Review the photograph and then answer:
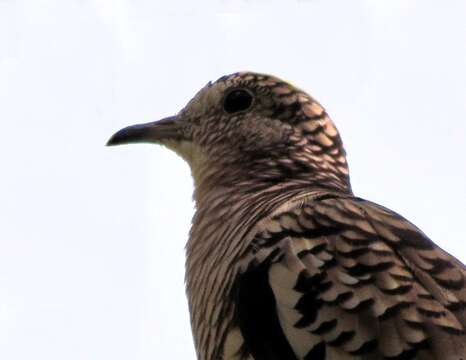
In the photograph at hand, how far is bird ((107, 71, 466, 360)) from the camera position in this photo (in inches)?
258

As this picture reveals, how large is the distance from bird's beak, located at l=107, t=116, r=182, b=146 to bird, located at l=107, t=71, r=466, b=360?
35 centimetres

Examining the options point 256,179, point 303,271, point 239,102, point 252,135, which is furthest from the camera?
point 239,102

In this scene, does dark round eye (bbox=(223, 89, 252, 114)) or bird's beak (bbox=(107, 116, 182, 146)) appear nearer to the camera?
dark round eye (bbox=(223, 89, 252, 114))

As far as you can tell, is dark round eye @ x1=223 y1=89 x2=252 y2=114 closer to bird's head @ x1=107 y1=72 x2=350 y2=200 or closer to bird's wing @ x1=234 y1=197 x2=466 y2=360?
bird's head @ x1=107 y1=72 x2=350 y2=200

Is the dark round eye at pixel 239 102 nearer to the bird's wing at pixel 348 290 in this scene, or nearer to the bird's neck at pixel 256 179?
the bird's neck at pixel 256 179

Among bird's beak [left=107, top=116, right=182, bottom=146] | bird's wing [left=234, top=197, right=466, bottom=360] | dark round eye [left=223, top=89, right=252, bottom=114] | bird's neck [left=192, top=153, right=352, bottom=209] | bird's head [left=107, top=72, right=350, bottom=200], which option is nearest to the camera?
bird's wing [left=234, top=197, right=466, bottom=360]

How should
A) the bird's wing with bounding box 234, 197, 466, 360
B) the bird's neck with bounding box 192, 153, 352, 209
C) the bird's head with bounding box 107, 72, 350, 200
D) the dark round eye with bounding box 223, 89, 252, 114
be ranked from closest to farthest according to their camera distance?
the bird's wing with bounding box 234, 197, 466, 360 < the bird's neck with bounding box 192, 153, 352, 209 < the bird's head with bounding box 107, 72, 350, 200 < the dark round eye with bounding box 223, 89, 252, 114

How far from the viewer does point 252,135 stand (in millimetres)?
8289

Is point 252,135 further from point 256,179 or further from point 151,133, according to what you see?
point 151,133

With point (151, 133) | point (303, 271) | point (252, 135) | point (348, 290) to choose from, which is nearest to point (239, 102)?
point (252, 135)

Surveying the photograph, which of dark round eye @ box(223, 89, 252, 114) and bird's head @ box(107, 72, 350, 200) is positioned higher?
dark round eye @ box(223, 89, 252, 114)

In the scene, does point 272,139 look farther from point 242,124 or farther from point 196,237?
point 196,237

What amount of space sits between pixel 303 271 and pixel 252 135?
1.61 meters

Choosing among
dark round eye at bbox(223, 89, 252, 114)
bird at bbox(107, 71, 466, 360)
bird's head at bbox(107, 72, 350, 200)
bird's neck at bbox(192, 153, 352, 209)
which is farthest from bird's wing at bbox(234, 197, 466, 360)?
dark round eye at bbox(223, 89, 252, 114)
